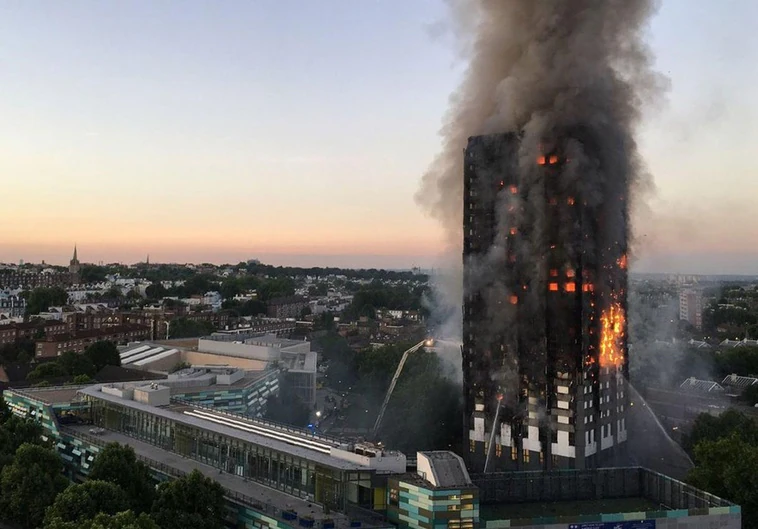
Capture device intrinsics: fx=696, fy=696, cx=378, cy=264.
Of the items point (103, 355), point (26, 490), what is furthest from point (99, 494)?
point (103, 355)

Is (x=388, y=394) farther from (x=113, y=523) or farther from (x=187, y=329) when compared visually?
(x=187, y=329)

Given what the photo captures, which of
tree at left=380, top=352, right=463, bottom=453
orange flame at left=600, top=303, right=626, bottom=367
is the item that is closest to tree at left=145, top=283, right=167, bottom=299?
tree at left=380, top=352, right=463, bottom=453

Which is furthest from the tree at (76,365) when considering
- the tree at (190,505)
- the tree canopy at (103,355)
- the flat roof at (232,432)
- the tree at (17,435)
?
the tree at (190,505)

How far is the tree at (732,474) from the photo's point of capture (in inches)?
1282

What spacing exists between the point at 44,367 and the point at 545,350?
164 ft

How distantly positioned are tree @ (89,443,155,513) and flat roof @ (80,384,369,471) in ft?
13.2

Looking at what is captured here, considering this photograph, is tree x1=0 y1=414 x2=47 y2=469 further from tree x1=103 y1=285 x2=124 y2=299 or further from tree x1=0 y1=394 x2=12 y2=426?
tree x1=103 y1=285 x2=124 y2=299

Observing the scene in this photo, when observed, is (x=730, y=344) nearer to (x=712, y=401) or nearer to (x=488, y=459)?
(x=712, y=401)

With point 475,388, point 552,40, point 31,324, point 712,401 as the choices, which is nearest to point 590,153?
point 552,40

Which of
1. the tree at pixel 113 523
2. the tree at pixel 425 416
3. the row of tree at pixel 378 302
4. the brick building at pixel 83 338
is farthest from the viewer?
the row of tree at pixel 378 302

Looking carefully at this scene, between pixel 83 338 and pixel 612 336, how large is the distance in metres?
74.9

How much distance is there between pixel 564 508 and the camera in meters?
31.2

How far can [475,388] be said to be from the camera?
47531 mm

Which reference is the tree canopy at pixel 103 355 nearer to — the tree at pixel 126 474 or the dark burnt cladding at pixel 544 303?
the dark burnt cladding at pixel 544 303
